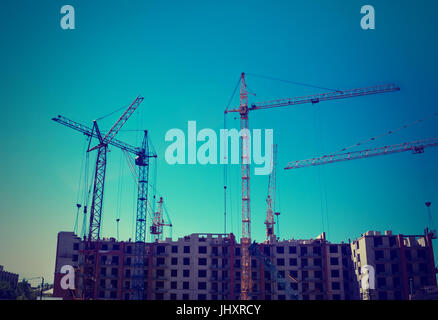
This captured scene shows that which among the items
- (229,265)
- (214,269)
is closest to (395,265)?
(229,265)

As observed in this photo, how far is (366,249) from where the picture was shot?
93.5m

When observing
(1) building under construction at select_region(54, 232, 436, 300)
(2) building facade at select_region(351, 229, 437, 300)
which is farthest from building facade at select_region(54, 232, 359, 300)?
(2) building facade at select_region(351, 229, 437, 300)

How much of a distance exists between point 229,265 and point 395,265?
128 feet

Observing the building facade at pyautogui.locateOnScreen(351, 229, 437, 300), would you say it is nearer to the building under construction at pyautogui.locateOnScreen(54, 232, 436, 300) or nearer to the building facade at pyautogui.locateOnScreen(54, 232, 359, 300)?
the building under construction at pyautogui.locateOnScreen(54, 232, 436, 300)

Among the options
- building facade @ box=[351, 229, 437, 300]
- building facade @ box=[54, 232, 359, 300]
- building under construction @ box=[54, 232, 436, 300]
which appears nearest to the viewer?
building facade @ box=[351, 229, 437, 300]

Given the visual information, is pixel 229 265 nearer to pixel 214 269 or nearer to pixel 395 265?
pixel 214 269

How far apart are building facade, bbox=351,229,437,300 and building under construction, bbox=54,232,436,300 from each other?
0.23m

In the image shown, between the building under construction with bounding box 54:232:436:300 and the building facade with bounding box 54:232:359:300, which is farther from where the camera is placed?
the building facade with bounding box 54:232:359:300

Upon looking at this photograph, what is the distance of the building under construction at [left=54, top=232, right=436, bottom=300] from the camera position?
9531 centimetres
